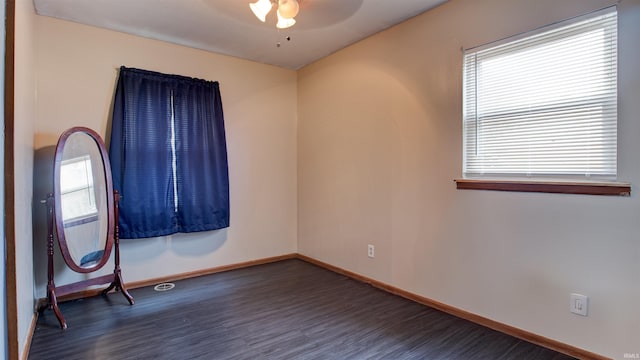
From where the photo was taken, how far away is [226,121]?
4.01m

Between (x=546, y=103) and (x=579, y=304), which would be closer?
(x=579, y=304)

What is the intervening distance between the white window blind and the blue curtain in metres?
2.63

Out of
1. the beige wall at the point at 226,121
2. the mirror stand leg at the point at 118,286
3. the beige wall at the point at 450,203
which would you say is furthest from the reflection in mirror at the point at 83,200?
the beige wall at the point at 450,203

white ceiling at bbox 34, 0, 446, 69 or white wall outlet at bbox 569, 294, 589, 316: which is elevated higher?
white ceiling at bbox 34, 0, 446, 69

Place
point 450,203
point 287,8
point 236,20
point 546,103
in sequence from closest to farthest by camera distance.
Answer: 1. point 546,103
2. point 287,8
3. point 450,203
4. point 236,20

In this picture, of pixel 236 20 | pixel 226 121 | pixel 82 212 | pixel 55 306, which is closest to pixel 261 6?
pixel 236 20

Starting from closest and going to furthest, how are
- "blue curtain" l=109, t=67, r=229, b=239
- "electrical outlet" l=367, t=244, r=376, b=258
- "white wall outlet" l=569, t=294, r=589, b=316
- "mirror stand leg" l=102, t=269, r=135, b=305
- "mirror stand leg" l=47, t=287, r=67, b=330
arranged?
"white wall outlet" l=569, t=294, r=589, b=316, "mirror stand leg" l=47, t=287, r=67, b=330, "mirror stand leg" l=102, t=269, r=135, b=305, "blue curtain" l=109, t=67, r=229, b=239, "electrical outlet" l=367, t=244, r=376, b=258

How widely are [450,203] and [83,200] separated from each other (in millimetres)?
3098

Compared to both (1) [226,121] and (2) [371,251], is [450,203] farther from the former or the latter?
(1) [226,121]

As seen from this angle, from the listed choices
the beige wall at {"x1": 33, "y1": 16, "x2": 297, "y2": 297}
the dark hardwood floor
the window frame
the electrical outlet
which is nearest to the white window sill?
the window frame

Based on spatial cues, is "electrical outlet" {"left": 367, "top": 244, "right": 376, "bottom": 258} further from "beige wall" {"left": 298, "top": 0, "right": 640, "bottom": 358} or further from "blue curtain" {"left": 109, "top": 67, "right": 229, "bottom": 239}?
"blue curtain" {"left": 109, "top": 67, "right": 229, "bottom": 239}

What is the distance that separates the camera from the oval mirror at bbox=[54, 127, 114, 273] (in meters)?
2.75

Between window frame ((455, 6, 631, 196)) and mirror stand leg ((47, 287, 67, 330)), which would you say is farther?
mirror stand leg ((47, 287, 67, 330))

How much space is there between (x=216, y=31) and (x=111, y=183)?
1738 mm
